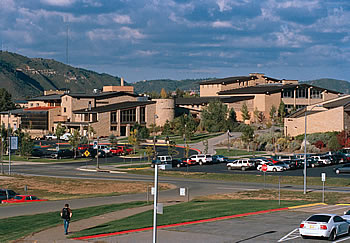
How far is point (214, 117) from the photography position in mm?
115250

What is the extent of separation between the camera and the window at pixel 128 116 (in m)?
117

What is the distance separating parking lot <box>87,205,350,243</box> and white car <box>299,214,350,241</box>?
1.30ft

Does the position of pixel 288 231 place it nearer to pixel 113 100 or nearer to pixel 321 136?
pixel 321 136

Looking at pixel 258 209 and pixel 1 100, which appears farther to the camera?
pixel 1 100

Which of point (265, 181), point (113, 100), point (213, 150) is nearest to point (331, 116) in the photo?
point (213, 150)

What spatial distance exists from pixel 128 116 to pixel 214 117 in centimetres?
1910

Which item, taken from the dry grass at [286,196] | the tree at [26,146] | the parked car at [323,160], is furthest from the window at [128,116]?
the dry grass at [286,196]

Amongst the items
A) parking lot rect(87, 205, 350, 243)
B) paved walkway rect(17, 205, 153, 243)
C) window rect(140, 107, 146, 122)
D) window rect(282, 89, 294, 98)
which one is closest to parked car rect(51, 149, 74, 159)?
window rect(140, 107, 146, 122)

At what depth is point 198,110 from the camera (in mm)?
133250

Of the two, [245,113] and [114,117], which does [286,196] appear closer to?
[114,117]

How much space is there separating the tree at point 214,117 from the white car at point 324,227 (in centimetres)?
8962

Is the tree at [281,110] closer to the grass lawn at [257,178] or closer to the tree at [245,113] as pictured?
the tree at [245,113]

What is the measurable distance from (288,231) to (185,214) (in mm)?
8178

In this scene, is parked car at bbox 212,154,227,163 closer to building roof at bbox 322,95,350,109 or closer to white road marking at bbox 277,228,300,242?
building roof at bbox 322,95,350,109
